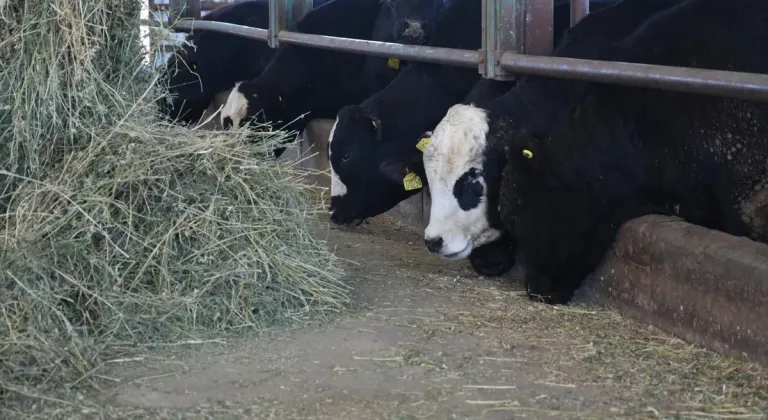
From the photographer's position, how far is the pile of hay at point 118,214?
4348 millimetres

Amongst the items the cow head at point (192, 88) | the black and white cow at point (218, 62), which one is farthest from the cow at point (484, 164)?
the cow head at point (192, 88)

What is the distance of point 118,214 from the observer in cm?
479

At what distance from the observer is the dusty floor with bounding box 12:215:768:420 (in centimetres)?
359

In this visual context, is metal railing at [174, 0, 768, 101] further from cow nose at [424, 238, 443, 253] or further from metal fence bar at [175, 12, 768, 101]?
cow nose at [424, 238, 443, 253]

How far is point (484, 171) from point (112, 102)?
1987 millimetres

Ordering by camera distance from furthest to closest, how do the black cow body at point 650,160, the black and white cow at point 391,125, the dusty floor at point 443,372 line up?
1. the black and white cow at point 391,125
2. the black cow body at point 650,160
3. the dusty floor at point 443,372

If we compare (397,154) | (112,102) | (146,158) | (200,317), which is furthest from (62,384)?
(397,154)

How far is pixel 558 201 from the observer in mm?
5230

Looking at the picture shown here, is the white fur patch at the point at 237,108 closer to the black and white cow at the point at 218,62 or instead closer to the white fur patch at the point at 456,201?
the black and white cow at the point at 218,62

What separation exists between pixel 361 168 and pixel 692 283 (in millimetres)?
3129

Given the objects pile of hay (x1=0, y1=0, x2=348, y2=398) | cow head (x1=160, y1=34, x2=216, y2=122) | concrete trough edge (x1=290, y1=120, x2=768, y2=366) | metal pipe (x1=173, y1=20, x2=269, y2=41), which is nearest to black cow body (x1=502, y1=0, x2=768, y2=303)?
concrete trough edge (x1=290, y1=120, x2=768, y2=366)

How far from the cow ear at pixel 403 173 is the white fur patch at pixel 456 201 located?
0.81 metres

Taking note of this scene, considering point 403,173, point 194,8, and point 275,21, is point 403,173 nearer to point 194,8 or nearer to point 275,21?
point 275,21

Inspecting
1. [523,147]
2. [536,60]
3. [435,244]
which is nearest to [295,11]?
[435,244]
